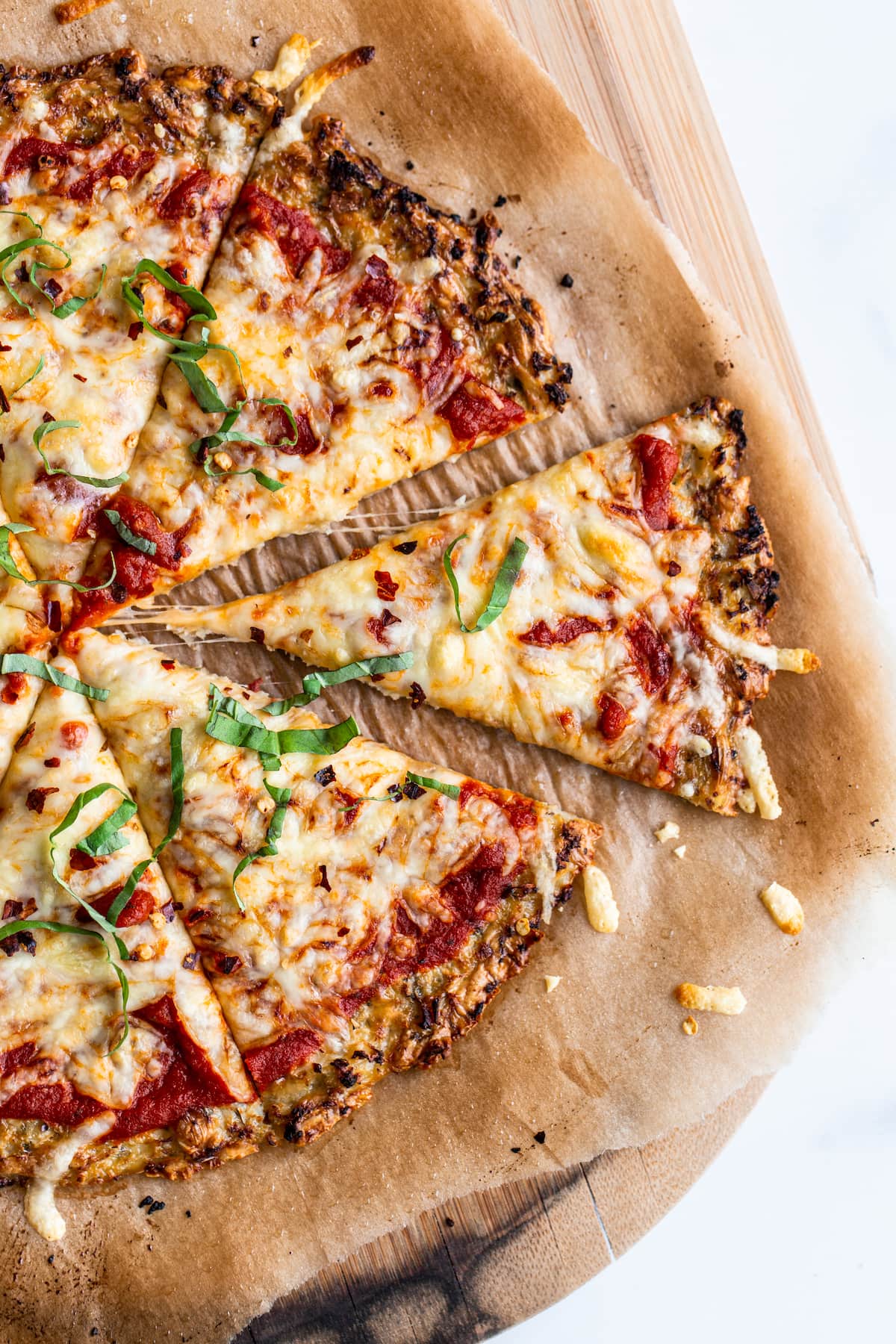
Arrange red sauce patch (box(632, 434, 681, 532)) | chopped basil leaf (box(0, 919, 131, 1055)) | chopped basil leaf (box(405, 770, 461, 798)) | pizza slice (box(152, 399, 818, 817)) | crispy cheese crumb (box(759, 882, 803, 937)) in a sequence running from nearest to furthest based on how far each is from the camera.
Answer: chopped basil leaf (box(0, 919, 131, 1055)) < chopped basil leaf (box(405, 770, 461, 798)) < pizza slice (box(152, 399, 818, 817)) < red sauce patch (box(632, 434, 681, 532)) < crispy cheese crumb (box(759, 882, 803, 937))

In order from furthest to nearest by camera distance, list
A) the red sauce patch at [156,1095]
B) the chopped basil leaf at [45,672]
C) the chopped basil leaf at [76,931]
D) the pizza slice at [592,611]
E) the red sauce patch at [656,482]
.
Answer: the red sauce patch at [656,482] < the pizza slice at [592,611] < the chopped basil leaf at [45,672] < the red sauce patch at [156,1095] < the chopped basil leaf at [76,931]

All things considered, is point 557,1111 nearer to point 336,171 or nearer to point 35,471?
point 35,471

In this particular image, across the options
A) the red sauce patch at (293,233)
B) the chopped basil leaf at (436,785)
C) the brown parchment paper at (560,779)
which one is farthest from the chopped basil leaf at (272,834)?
the red sauce patch at (293,233)

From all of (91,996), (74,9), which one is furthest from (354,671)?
(74,9)

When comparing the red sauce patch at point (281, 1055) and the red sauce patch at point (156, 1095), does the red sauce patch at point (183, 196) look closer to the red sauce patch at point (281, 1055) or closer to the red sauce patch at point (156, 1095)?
the red sauce patch at point (156, 1095)

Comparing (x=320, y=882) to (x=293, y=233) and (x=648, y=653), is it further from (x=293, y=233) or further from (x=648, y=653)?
(x=293, y=233)

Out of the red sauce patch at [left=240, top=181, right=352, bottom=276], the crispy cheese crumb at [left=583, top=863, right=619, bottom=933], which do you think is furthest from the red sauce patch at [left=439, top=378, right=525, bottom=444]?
the crispy cheese crumb at [left=583, top=863, right=619, bottom=933]

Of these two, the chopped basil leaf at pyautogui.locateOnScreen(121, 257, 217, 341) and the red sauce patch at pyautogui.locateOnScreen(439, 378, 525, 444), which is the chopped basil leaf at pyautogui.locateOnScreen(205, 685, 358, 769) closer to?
the red sauce patch at pyautogui.locateOnScreen(439, 378, 525, 444)
